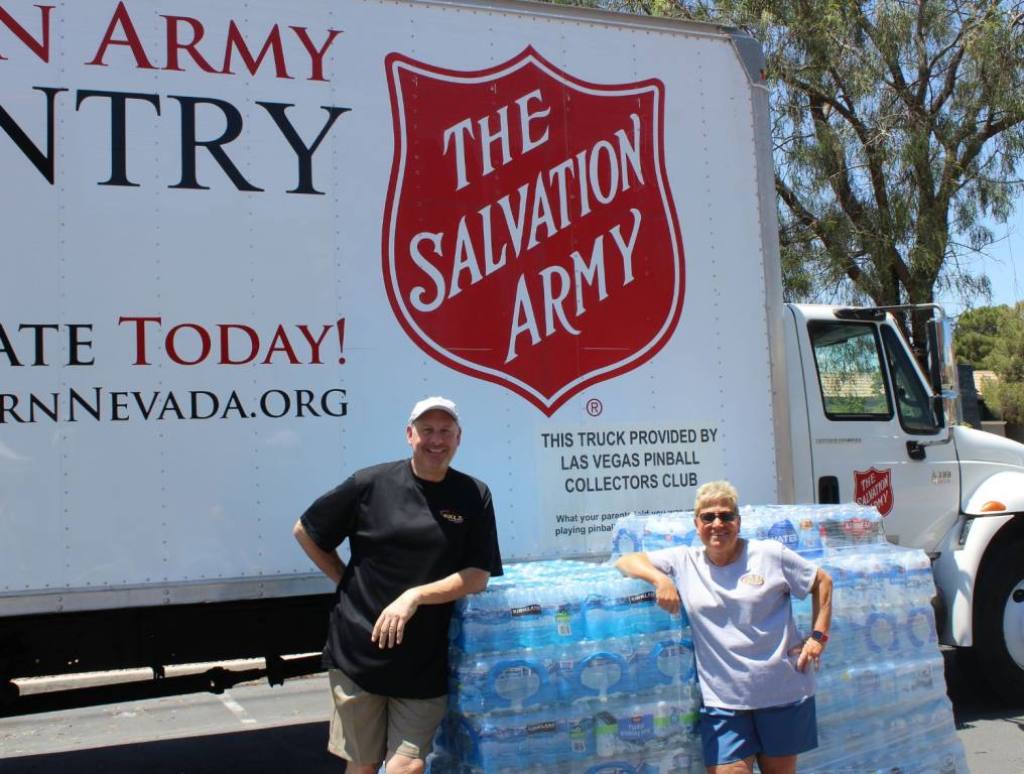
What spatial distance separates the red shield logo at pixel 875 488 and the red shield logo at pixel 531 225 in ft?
5.27

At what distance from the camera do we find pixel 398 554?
3658mm

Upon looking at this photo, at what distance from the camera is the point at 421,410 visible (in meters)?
3.67

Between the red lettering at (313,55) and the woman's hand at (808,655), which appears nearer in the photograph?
the woman's hand at (808,655)

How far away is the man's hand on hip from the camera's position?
11.4ft

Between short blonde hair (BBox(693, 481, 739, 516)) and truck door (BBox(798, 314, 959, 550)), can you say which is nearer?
short blonde hair (BBox(693, 481, 739, 516))

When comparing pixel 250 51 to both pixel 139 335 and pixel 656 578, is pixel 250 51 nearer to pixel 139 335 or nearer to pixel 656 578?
pixel 139 335

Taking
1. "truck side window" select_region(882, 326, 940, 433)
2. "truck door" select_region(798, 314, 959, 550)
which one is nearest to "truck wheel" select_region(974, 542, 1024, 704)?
"truck door" select_region(798, 314, 959, 550)

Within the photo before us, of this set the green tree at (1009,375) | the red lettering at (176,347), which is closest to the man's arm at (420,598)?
the red lettering at (176,347)

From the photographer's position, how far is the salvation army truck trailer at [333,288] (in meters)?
4.21

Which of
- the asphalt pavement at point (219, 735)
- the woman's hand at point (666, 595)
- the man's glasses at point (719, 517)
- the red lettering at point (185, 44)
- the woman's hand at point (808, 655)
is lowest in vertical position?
the asphalt pavement at point (219, 735)

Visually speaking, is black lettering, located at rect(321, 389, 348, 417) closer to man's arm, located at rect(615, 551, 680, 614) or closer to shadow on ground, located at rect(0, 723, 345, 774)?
man's arm, located at rect(615, 551, 680, 614)

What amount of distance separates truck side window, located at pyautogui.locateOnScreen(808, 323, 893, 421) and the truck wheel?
3.69 ft

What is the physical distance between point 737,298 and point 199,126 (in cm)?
265

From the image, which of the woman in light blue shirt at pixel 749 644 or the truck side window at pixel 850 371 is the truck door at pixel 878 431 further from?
the woman in light blue shirt at pixel 749 644
